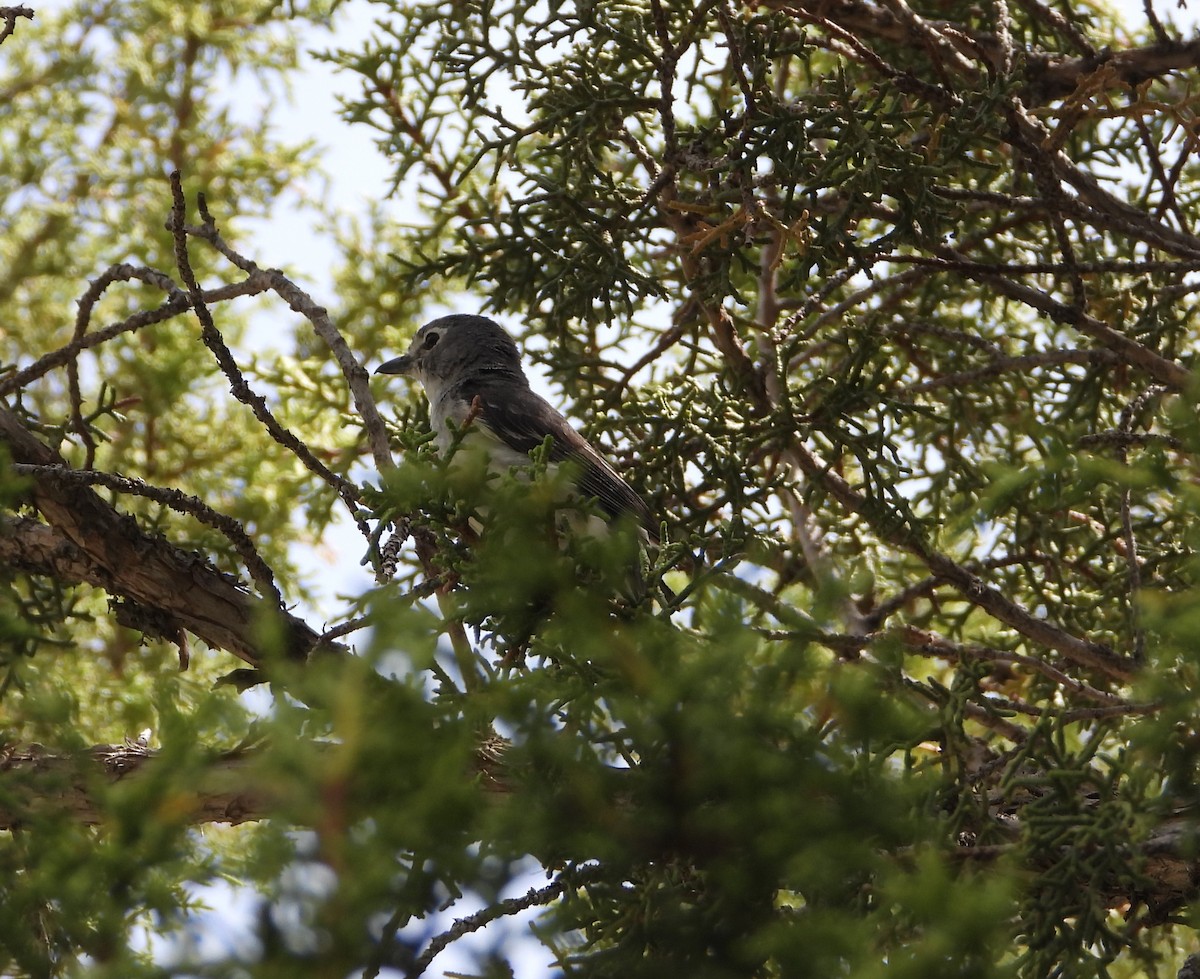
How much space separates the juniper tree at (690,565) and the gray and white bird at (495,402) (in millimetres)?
163

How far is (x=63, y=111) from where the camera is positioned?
8695mm

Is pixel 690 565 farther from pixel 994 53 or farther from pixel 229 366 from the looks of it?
pixel 994 53

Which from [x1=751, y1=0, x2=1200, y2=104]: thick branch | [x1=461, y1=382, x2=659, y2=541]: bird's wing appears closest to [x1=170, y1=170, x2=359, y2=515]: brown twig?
[x1=461, y1=382, x2=659, y2=541]: bird's wing

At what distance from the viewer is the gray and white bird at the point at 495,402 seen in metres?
5.08

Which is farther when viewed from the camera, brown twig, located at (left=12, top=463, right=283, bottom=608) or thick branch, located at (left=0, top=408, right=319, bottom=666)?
thick branch, located at (left=0, top=408, right=319, bottom=666)

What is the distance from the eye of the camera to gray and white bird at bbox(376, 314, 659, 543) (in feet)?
16.7

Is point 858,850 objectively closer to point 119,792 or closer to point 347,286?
point 119,792

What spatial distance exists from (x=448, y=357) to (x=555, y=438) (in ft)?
4.74

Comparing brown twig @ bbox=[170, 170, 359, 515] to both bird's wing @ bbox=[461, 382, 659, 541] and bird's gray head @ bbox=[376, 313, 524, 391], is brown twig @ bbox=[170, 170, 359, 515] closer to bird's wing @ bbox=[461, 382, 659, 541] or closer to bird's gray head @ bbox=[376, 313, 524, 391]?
bird's wing @ bbox=[461, 382, 659, 541]

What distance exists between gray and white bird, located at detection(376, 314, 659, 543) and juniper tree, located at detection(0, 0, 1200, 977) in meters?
0.16

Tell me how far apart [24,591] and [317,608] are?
151 cm

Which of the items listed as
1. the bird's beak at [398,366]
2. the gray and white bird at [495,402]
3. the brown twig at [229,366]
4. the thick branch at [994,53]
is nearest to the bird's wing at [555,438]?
the gray and white bird at [495,402]

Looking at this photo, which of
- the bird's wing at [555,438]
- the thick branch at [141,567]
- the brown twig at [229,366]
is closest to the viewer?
the brown twig at [229,366]

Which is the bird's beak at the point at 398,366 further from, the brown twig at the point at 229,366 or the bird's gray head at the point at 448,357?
the brown twig at the point at 229,366
